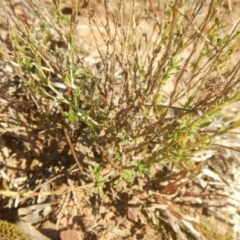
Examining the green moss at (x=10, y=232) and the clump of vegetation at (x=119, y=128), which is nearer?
the clump of vegetation at (x=119, y=128)

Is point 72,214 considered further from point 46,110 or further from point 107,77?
point 107,77

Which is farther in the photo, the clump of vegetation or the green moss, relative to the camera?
the green moss

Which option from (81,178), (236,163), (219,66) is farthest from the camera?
(236,163)

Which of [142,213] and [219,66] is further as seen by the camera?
[142,213]

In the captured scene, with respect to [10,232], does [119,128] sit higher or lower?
higher

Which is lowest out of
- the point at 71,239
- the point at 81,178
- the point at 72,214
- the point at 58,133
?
the point at 71,239

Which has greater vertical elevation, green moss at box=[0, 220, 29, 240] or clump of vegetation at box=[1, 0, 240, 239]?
clump of vegetation at box=[1, 0, 240, 239]

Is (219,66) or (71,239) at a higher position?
(219,66)

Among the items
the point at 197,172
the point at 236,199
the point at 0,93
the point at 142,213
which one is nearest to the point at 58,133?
the point at 0,93
